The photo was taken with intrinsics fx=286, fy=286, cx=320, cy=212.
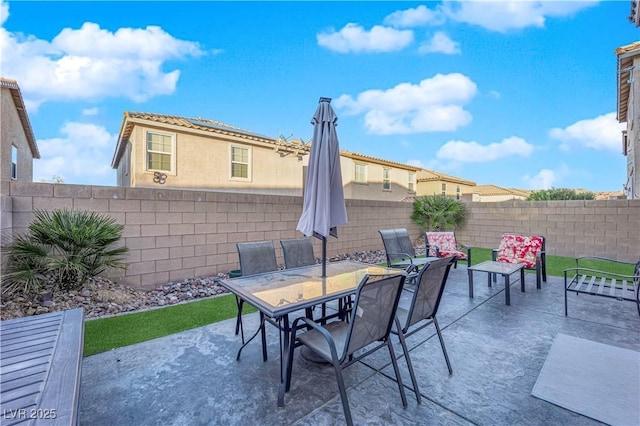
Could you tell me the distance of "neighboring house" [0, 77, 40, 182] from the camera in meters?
8.45

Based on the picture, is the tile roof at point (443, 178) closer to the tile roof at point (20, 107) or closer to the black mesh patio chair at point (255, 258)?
the black mesh patio chair at point (255, 258)

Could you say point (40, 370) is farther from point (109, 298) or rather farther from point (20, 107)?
point (20, 107)

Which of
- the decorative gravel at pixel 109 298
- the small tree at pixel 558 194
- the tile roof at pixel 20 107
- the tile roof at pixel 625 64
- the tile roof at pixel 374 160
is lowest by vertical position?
the decorative gravel at pixel 109 298

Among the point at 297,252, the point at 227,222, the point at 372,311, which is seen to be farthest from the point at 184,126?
the point at 372,311

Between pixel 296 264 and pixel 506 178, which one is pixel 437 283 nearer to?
pixel 296 264

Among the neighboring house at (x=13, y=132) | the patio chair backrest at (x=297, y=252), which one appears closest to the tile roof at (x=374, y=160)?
the patio chair backrest at (x=297, y=252)

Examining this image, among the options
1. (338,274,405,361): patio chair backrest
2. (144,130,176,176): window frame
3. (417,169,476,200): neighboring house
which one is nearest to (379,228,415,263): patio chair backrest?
(338,274,405,361): patio chair backrest

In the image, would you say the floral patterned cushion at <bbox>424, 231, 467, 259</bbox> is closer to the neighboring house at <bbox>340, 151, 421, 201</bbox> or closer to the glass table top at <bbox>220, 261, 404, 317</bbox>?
the glass table top at <bbox>220, 261, 404, 317</bbox>

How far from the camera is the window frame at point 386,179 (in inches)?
704

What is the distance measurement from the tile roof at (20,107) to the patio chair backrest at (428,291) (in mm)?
12270

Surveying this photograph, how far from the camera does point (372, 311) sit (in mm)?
2176

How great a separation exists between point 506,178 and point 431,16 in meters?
20.8

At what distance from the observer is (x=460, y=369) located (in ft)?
9.18

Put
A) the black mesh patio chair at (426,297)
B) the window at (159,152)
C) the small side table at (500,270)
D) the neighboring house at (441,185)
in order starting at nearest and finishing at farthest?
1. the black mesh patio chair at (426,297)
2. the small side table at (500,270)
3. the window at (159,152)
4. the neighboring house at (441,185)
